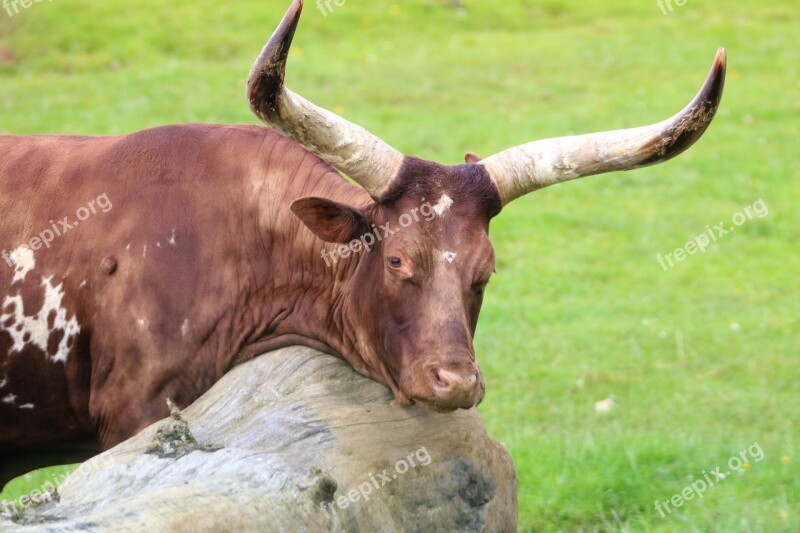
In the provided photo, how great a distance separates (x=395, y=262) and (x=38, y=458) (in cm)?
221

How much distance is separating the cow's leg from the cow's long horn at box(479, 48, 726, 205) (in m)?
2.42

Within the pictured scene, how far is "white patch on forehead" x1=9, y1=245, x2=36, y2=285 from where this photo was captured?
215 inches

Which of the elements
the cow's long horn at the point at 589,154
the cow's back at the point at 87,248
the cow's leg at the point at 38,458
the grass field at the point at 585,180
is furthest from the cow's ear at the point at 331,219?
the grass field at the point at 585,180

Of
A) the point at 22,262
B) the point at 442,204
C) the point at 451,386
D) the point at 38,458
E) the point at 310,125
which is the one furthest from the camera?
the point at 38,458

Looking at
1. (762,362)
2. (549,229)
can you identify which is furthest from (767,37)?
(762,362)

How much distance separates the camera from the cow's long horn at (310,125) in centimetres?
467

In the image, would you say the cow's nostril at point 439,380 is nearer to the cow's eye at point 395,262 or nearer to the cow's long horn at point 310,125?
the cow's eye at point 395,262

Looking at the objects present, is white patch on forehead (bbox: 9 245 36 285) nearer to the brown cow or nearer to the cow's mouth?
the brown cow

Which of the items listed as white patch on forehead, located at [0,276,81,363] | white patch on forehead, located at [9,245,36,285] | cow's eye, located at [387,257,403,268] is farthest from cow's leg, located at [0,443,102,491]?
cow's eye, located at [387,257,403,268]

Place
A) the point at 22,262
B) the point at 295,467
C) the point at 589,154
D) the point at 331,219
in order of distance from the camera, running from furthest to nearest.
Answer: the point at 22,262, the point at 589,154, the point at 331,219, the point at 295,467

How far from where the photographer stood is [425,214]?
5086 mm

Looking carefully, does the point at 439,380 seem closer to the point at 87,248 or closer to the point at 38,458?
the point at 87,248

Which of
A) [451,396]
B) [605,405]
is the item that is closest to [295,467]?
[451,396]

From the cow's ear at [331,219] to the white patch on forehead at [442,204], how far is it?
371 mm
